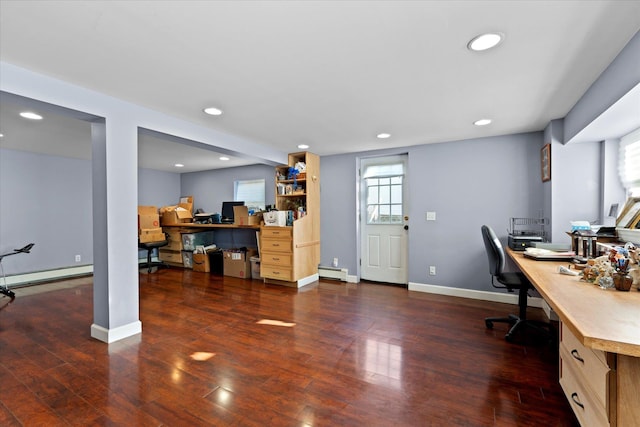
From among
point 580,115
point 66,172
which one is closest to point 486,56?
point 580,115

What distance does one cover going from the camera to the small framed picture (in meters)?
3.11

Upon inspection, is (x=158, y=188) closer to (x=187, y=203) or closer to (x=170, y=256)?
(x=187, y=203)

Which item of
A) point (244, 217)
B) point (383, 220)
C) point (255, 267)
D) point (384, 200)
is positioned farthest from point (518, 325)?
point (244, 217)

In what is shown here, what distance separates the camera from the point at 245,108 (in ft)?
8.98

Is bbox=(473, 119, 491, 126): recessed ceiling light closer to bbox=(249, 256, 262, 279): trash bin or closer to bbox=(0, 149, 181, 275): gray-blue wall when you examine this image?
bbox=(249, 256, 262, 279): trash bin

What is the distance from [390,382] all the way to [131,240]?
2.46 metres

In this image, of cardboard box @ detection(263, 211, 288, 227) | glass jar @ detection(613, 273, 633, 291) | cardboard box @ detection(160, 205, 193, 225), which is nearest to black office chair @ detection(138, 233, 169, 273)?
cardboard box @ detection(160, 205, 193, 225)

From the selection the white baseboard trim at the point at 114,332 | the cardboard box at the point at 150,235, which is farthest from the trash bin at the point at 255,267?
the white baseboard trim at the point at 114,332

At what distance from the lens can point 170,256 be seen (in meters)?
6.20

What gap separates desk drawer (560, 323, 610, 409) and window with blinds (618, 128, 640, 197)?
1.96 metres

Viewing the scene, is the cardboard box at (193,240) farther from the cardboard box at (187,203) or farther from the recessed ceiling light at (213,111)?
the recessed ceiling light at (213,111)

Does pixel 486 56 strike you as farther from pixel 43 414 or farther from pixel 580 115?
pixel 43 414

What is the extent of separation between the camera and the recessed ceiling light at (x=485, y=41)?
5.31 ft

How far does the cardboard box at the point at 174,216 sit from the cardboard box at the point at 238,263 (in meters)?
1.56
